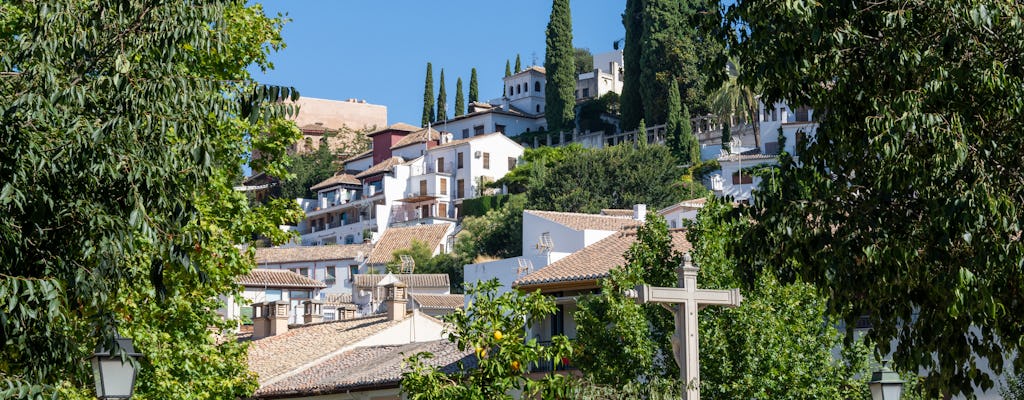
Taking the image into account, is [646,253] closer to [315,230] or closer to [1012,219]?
[1012,219]

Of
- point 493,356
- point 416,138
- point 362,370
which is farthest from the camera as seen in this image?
point 416,138

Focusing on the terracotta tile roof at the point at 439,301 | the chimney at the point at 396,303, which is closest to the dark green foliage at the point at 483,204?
the terracotta tile roof at the point at 439,301

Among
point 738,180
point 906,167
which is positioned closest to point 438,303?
point 738,180

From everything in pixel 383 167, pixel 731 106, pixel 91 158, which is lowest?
pixel 91 158

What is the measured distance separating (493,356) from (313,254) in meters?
77.1

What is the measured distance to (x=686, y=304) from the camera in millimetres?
15516

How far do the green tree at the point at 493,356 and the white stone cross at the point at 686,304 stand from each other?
179 centimetres

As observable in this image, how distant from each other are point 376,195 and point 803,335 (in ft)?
260

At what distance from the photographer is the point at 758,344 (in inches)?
1029

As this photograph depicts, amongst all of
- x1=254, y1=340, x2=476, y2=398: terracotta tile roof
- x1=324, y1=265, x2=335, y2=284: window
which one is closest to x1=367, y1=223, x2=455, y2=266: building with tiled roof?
x1=324, y1=265, x2=335, y2=284: window

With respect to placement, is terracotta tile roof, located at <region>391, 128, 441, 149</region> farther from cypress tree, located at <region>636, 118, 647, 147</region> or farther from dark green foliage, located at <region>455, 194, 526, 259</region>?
dark green foliage, located at <region>455, 194, 526, 259</region>

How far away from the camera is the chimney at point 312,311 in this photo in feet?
181

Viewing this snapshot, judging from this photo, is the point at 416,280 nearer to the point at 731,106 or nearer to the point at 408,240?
the point at 408,240

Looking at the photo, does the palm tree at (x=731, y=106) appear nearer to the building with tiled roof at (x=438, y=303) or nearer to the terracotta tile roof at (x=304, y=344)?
the building with tiled roof at (x=438, y=303)
